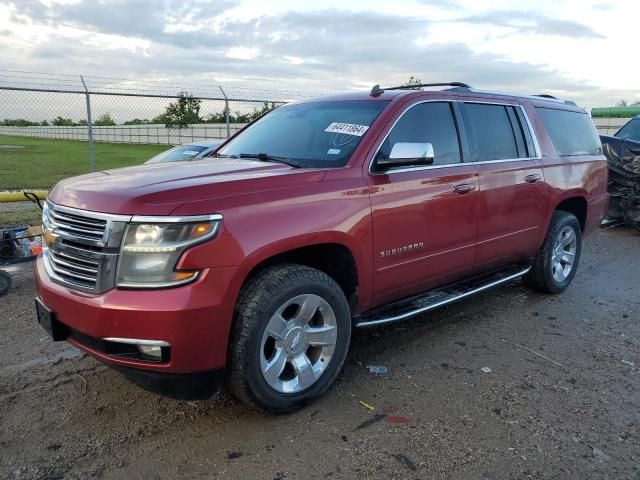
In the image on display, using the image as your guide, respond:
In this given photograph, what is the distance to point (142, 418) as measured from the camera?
327 cm

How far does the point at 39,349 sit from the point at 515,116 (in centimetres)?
443

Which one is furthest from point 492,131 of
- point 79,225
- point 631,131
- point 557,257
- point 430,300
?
point 631,131

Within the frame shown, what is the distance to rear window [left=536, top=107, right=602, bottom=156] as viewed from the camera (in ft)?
18.1

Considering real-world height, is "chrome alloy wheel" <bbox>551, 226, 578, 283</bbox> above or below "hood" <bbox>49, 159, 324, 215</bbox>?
below

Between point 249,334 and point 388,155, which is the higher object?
point 388,155

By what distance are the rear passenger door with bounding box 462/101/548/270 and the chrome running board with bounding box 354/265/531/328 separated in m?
0.13

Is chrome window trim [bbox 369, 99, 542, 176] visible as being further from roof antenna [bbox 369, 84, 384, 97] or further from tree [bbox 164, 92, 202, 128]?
tree [bbox 164, 92, 202, 128]

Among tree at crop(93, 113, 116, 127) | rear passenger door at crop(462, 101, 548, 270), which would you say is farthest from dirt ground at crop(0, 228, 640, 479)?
tree at crop(93, 113, 116, 127)

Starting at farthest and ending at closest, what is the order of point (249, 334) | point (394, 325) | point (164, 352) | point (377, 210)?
1. point (394, 325)
2. point (377, 210)
3. point (249, 334)
4. point (164, 352)

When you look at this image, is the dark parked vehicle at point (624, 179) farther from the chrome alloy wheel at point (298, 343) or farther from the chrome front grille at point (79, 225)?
the chrome front grille at point (79, 225)

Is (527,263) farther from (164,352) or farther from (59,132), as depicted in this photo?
(59,132)

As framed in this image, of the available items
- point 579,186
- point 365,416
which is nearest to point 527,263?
point 579,186

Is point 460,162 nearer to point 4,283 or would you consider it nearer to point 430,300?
point 430,300

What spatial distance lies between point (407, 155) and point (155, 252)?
1750 mm
